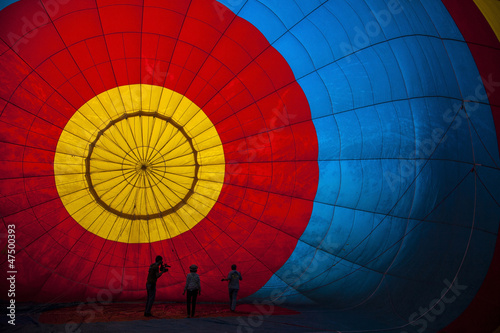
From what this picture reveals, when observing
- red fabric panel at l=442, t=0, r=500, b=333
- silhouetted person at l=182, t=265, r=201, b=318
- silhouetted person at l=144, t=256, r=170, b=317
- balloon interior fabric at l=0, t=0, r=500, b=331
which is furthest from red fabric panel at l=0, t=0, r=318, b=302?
red fabric panel at l=442, t=0, r=500, b=333

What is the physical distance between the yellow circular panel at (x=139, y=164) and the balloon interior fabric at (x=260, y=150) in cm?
2

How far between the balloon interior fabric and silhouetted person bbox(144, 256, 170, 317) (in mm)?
521

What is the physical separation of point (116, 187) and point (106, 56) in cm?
199

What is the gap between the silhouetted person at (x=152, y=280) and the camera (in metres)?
6.02

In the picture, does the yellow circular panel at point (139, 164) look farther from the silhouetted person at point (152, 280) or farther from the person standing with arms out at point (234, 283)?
the person standing with arms out at point (234, 283)

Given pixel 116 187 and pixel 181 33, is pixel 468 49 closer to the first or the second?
pixel 181 33

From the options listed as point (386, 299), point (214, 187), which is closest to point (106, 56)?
point (214, 187)

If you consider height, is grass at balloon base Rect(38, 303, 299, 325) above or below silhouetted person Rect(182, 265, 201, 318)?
below

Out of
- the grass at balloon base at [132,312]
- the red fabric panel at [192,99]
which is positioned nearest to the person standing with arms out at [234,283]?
the grass at balloon base at [132,312]

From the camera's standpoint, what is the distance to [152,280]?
6.11 m

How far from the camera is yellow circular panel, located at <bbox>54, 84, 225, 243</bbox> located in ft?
20.0

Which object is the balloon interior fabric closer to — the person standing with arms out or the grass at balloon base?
the grass at balloon base

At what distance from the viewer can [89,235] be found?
21.3 ft

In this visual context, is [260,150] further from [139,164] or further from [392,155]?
[392,155]
